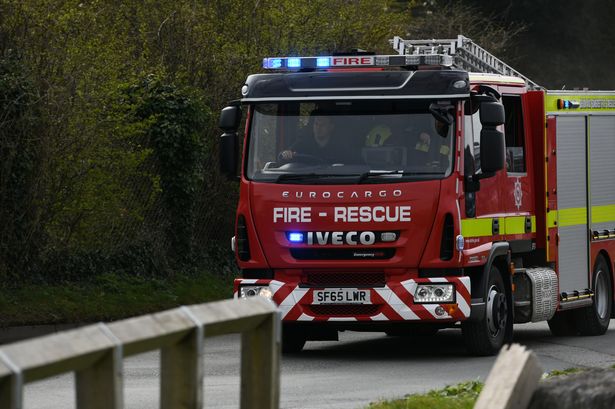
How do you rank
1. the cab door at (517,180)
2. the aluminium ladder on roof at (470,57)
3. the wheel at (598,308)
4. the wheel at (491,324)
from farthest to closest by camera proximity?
1. the aluminium ladder on roof at (470,57)
2. the wheel at (598,308)
3. the cab door at (517,180)
4. the wheel at (491,324)

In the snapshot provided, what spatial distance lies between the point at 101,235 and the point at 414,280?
22.8 ft

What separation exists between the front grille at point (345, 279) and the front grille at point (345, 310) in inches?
8.0

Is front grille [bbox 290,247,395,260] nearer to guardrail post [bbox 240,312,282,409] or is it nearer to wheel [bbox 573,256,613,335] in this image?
wheel [bbox 573,256,613,335]

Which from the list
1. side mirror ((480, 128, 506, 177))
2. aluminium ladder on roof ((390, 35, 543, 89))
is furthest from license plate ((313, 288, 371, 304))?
aluminium ladder on roof ((390, 35, 543, 89))

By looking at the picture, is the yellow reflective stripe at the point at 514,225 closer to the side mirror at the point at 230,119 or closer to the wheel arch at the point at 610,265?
the wheel arch at the point at 610,265

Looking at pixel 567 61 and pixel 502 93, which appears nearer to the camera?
pixel 502 93

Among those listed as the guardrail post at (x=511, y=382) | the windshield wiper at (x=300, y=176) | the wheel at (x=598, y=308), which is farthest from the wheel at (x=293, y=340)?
the guardrail post at (x=511, y=382)

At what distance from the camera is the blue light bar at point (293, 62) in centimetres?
1499

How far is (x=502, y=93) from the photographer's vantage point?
15586 mm

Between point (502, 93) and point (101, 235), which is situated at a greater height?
point (502, 93)

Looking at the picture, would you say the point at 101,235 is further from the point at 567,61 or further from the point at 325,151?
the point at 567,61

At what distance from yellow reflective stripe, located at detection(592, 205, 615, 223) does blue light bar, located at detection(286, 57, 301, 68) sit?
177 inches

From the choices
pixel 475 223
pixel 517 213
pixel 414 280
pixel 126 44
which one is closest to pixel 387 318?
pixel 414 280

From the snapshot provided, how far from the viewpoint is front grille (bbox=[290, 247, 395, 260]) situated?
14.2 meters
